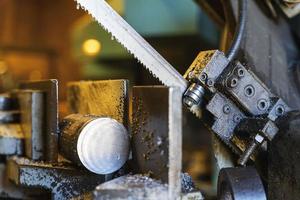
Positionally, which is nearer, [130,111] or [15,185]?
[130,111]

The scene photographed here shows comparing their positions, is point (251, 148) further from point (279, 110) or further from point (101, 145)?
point (101, 145)

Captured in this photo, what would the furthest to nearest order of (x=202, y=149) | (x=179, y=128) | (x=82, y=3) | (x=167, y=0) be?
(x=202, y=149) < (x=167, y=0) < (x=82, y=3) < (x=179, y=128)

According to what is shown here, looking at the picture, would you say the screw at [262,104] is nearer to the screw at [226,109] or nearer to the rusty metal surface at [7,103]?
the screw at [226,109]

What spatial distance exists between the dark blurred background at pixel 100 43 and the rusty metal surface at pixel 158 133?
57 cm

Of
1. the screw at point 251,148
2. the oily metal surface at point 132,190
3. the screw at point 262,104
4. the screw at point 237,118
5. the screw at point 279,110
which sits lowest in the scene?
the oily metal surface at point 132,190

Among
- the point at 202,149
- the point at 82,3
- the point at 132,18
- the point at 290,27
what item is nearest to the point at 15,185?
the point at 82,3

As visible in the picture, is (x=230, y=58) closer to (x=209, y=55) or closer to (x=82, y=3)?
(x=209, y=55)

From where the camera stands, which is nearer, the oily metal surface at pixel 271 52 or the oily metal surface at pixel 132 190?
the oily metal surface at pixel 132 190

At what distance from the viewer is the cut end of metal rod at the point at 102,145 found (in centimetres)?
74

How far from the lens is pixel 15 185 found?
37.7 inches

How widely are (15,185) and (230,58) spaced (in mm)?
521

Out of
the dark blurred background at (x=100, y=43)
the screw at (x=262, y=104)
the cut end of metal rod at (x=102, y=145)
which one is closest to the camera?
the cut end of metal rod at (x=102, y=145)

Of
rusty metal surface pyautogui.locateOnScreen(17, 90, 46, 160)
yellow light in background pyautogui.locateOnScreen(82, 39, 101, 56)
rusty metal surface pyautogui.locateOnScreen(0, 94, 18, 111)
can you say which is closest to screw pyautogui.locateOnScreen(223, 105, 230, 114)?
rusty metal surface pyautogui.locateOnScreen(17, 90, 46, 160)

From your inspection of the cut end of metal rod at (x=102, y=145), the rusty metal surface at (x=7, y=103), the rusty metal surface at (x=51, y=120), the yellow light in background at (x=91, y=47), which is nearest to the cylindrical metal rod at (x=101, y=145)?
the cut end of metal rod at (x=102, y=145)
